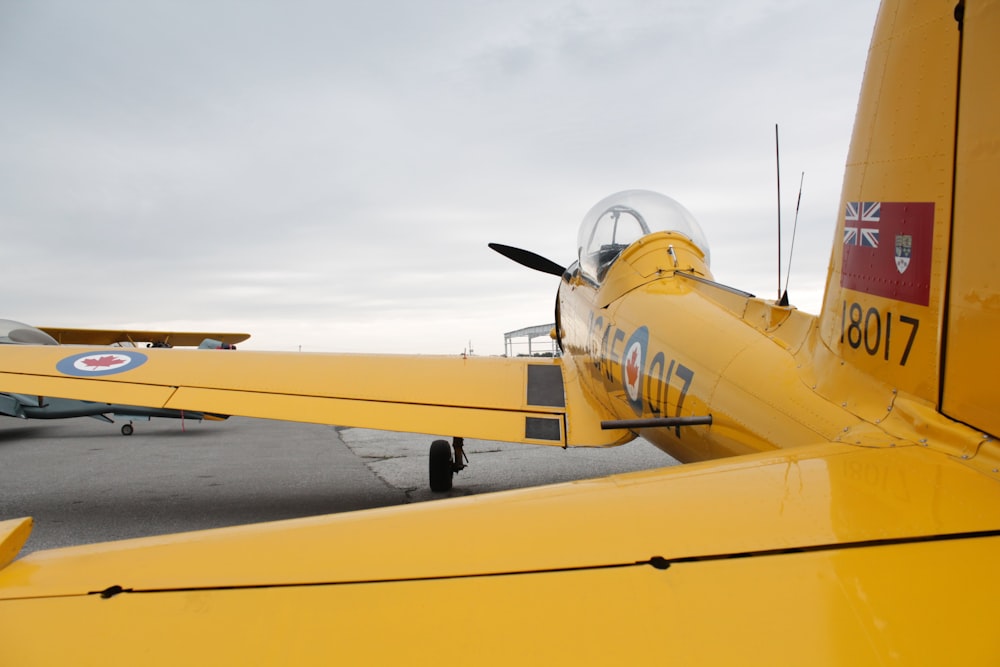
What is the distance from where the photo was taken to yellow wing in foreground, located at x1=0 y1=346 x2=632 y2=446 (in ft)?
18.2

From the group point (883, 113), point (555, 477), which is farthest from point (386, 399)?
point (883, 113)

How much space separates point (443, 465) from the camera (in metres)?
6.76

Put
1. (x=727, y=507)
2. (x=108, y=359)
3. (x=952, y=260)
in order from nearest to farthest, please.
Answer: (x=727, y=507)
(x=952, y=260)
(x=108, y=359)

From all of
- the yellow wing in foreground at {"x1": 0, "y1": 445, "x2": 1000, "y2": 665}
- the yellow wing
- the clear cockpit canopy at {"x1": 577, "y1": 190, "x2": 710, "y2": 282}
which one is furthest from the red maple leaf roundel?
the yellow wing

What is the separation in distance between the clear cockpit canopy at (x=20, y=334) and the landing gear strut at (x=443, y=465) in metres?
9.50

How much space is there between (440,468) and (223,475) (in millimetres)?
2899

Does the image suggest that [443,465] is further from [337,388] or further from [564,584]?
[564,584]

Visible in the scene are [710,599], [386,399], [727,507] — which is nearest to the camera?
[710,599]

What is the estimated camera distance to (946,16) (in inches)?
75.2

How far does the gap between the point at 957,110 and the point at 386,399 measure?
4738 millimetres

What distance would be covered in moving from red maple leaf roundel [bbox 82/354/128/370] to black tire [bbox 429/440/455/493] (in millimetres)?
3170

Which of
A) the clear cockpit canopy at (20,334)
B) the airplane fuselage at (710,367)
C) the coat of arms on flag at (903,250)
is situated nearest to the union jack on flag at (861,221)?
the coat of arms on flag at (903,250)

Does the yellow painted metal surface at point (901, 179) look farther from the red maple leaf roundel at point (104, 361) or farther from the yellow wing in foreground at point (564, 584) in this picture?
the red maple leaf roundel at point (104, 361)

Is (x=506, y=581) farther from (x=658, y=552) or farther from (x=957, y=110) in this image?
(x=957, y=110)
